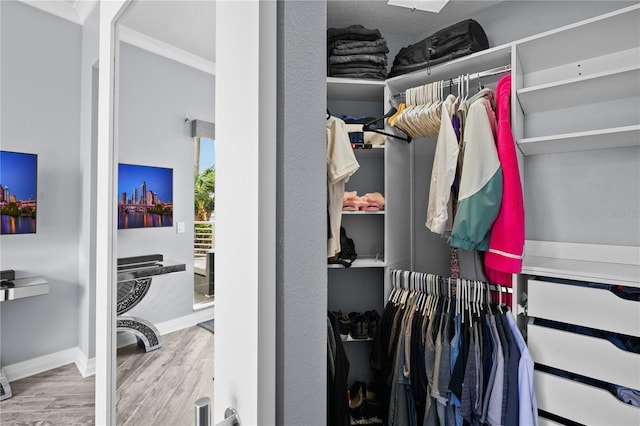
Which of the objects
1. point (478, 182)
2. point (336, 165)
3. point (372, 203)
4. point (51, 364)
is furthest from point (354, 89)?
point (51, 364)

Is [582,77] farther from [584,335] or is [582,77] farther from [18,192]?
[18,192]

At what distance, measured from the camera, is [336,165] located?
4.54 feet

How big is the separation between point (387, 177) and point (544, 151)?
2.49 feet

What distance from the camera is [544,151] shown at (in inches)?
65.7

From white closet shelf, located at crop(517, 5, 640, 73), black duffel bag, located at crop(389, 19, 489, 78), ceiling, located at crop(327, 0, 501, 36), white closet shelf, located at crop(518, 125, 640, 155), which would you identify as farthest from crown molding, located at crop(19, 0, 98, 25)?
white closet shelf, located at crop(518, 125, 640, 155)

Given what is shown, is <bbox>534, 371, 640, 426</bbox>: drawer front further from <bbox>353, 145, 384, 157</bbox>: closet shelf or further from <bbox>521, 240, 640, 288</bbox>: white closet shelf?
<bbox>353, 145, 384, 157</bbox>: closet shelf

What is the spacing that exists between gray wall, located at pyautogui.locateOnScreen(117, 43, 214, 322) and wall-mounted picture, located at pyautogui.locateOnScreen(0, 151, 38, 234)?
5.26 ft

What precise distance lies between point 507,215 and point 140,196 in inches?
52.8

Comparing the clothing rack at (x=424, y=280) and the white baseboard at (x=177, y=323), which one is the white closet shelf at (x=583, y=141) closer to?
the clothing rack at (x=424, y=280)

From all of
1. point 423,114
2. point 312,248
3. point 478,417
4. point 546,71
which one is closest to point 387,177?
point 423,114

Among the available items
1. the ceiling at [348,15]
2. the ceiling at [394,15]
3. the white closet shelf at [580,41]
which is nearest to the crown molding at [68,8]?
the ceiling at [348,15]

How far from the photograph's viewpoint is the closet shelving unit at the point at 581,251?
1239mm

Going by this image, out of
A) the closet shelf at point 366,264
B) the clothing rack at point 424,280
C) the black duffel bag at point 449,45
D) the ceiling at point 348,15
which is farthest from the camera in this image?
the closet shelf at point 366,264

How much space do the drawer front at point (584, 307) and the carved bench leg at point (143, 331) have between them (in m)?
1.39
